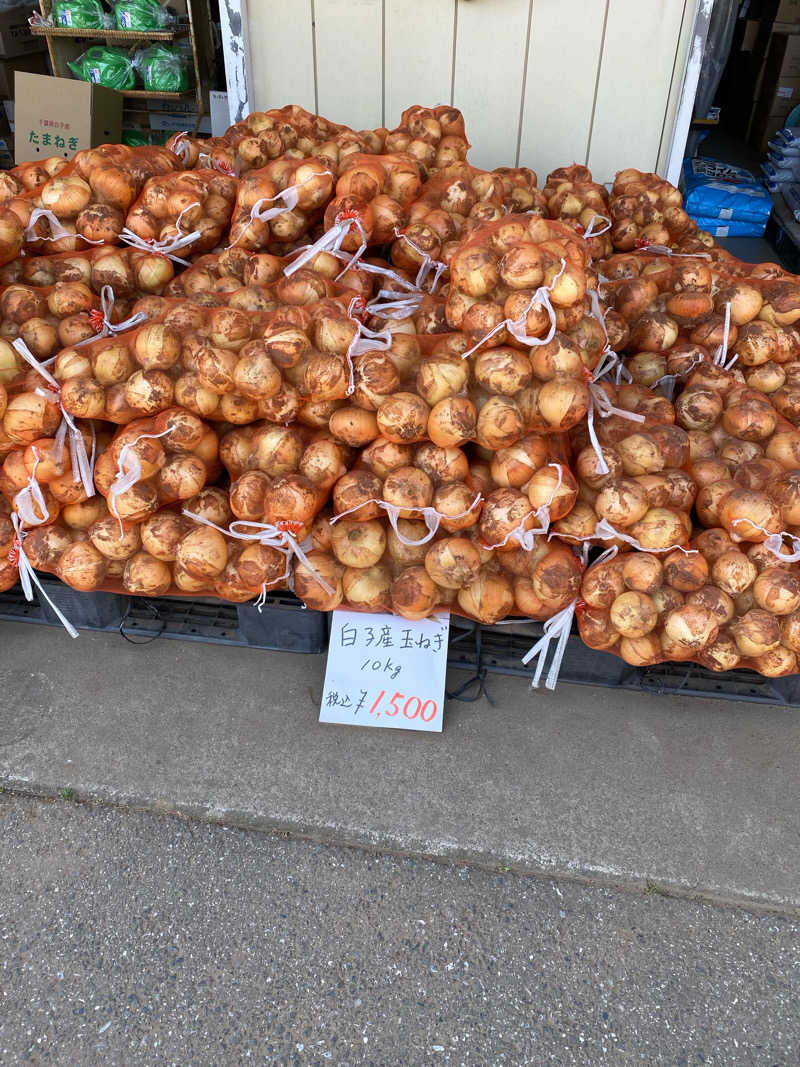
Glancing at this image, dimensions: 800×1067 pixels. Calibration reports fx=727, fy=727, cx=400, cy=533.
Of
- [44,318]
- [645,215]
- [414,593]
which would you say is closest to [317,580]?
[414,593]

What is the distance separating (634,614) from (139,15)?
15.3 feet

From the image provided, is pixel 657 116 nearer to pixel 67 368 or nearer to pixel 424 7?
pixel 424 7

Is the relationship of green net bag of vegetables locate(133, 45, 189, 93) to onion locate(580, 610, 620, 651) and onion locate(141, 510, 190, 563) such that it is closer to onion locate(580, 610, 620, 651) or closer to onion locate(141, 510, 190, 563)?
onion locate(141, 510, 190, 563)

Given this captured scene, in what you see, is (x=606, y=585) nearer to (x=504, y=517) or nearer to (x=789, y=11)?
(x=504, y=517)

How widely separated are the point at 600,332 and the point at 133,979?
1.80 metres

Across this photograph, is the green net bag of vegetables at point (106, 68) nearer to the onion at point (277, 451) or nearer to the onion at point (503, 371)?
the onion at point (277, 451)

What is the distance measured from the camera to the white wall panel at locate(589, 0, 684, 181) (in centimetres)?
289

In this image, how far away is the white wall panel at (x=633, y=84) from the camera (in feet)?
9.48

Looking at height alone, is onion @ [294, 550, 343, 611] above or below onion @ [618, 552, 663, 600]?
below

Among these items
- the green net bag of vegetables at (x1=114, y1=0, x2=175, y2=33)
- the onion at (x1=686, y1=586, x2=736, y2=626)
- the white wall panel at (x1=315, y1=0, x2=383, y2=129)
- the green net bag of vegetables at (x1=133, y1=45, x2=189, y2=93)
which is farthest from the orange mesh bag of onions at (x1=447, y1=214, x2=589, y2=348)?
the green net bag of vegetables at (x1=114, y1=0, x2=175, y2=33)

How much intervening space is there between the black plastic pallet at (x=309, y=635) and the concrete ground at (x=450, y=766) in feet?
0.18

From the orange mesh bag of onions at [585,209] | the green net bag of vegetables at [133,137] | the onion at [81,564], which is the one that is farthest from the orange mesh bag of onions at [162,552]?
the green net bag of vegetables at [133,137]

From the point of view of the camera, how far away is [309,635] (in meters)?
2.10

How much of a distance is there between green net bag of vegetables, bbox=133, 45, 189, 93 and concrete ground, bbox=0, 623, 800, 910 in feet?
12.8
